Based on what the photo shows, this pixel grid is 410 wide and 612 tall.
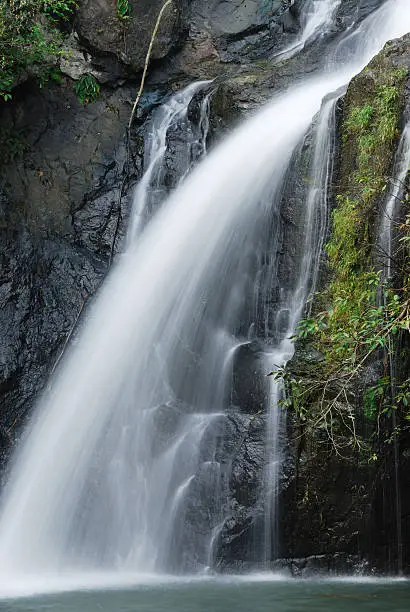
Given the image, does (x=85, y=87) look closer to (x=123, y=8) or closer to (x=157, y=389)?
(x=123, y=8)

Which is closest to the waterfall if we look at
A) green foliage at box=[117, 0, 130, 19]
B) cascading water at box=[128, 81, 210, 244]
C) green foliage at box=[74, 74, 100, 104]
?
cascading water at box=[128, 81, 210, 244]

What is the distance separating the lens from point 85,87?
44.2 feet

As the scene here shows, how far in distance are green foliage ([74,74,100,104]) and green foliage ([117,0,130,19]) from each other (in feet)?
4.88

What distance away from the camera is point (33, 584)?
22.9 feet

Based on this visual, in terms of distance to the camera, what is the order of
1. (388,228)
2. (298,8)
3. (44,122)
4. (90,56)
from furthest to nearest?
1. (298,8)
2. (90,56)
3. (44,122)
4. (388,228)

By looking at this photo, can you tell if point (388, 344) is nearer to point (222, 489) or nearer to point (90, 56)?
point (222, 489)

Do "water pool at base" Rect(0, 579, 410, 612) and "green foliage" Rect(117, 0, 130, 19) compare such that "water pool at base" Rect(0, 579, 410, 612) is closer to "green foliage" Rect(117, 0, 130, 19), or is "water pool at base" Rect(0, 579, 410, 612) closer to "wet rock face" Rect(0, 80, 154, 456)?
"wet rock face" Rect(0, 80, 154, 456)

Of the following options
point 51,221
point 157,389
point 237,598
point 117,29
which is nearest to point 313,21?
point 117,29

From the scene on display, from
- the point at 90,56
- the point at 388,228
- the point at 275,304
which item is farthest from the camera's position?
the point at 90,56

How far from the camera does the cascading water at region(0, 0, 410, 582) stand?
7.74 m

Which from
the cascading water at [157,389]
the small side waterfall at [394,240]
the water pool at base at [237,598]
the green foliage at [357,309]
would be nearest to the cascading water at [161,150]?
the cascading water at [157,389]

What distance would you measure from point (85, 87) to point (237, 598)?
1025 centimetres

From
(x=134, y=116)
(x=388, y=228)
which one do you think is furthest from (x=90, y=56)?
(x=388, y=228)

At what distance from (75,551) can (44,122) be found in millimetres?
8186
